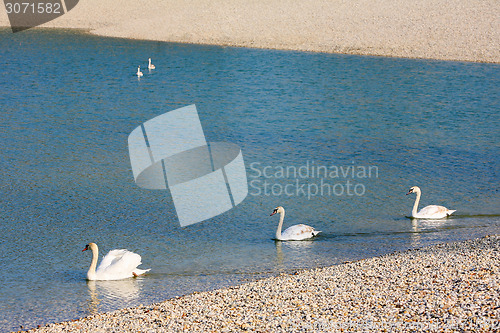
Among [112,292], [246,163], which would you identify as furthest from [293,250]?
[246,163]

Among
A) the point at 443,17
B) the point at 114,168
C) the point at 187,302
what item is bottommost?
the point at 443,17

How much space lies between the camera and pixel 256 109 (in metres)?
25.0

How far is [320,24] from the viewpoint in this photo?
4212 cm

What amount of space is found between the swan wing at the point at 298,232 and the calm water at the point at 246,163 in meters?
0.21

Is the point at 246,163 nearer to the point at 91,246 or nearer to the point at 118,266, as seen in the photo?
the point at 91,246

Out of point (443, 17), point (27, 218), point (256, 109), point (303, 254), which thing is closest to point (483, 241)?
point (303, 254)

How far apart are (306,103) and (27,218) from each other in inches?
560

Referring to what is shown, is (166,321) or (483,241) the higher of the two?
(166,321)

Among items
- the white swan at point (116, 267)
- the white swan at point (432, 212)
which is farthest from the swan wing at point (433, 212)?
the white swan at point (116, 267)

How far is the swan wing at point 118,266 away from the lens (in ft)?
36.9

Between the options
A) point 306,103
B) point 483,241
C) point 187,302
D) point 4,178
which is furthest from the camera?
point 306,103

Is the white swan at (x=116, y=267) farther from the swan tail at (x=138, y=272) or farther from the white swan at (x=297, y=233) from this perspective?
the white swan at (x=297, y=233)

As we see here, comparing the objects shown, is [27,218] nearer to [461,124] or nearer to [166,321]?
[166,321]

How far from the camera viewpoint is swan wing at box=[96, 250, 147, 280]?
11250mm
